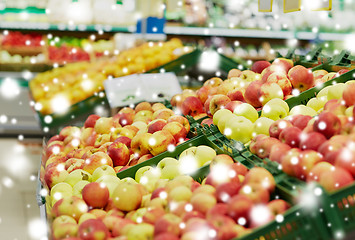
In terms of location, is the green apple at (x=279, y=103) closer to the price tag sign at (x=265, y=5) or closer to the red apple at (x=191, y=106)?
the red apple at (x=191, y=106)

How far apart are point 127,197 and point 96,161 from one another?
0.47 m

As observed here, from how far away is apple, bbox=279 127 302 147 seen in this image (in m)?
1.51

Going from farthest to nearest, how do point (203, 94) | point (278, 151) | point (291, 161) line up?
point (203, 94) < point (278, 151) < point (291, 161)

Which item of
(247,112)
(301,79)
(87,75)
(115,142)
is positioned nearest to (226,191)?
(247,112)

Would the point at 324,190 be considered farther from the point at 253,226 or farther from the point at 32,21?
the point at 32,21

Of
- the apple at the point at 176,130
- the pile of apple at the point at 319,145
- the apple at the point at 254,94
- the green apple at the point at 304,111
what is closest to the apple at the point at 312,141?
the pile of apple at the point at 319,145

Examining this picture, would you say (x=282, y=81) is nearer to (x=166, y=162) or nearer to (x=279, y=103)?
(x=279, y=103)

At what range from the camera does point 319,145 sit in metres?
1.40

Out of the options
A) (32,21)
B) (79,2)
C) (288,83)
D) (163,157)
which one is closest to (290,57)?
(288,83)

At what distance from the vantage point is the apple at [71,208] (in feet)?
5.11

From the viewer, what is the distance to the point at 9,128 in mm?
4758

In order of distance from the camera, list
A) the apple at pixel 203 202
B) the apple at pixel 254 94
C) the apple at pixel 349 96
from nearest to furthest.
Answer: the apple at pixel 203 202 → the apple at pixel 349 96 → the apple at pixel 254 94

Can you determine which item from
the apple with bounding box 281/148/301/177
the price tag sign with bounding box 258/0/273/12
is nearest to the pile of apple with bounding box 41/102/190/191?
the apple with bounding box 281/148/301/177

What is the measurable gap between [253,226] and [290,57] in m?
1.76
